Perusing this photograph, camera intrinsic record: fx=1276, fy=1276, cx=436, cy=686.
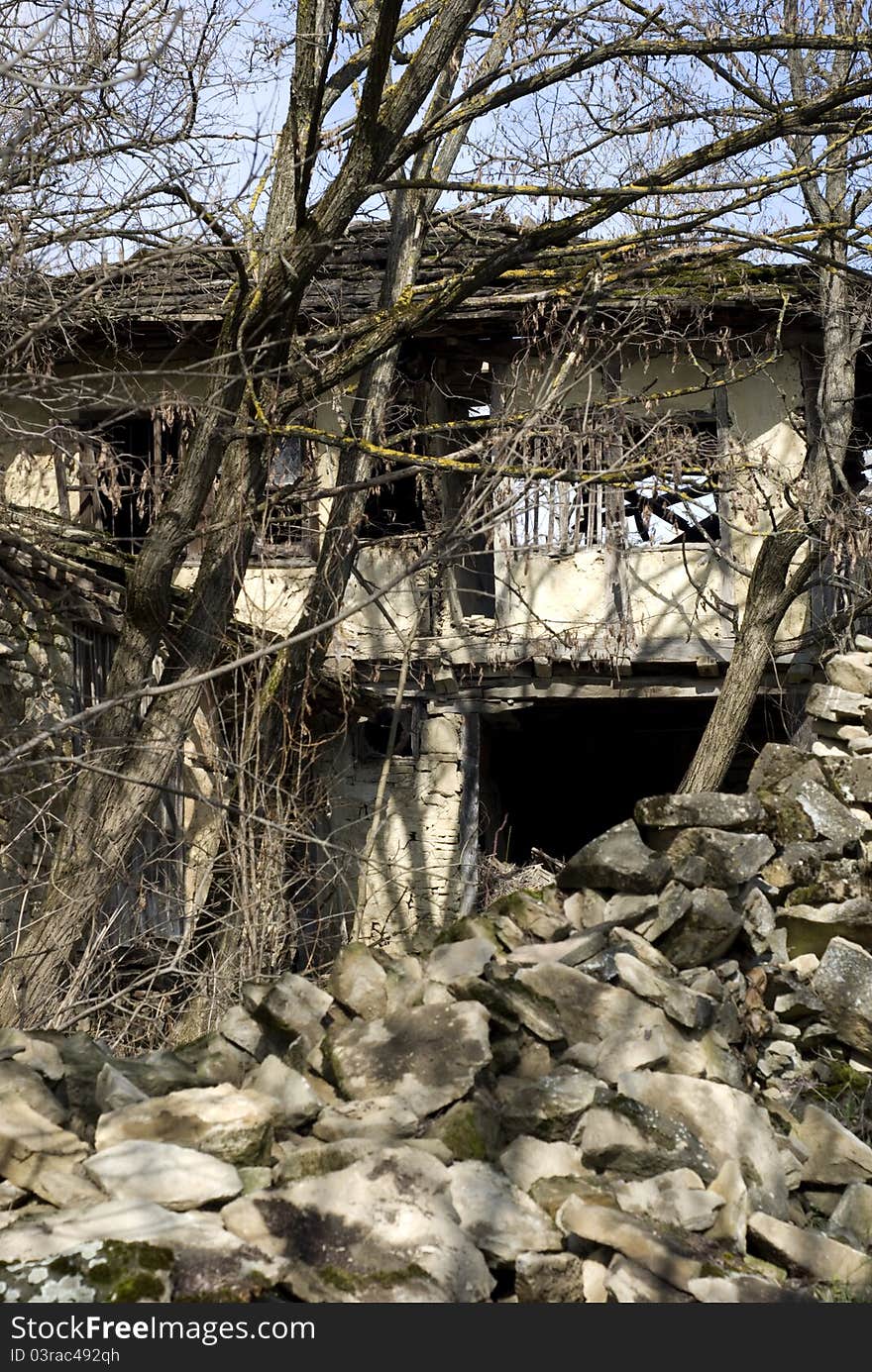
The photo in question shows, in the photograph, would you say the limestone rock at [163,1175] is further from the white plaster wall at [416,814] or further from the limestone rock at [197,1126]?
the white plaster wall at [416,814]

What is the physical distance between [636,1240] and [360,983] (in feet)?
4.23

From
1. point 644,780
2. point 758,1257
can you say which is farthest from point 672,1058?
point 644,780

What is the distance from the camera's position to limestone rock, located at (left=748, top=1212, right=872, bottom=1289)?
3416mm

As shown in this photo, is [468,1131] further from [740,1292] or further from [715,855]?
[715,855]

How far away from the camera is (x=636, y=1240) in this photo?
308 centimetres

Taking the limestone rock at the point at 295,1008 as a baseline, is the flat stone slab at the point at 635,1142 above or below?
below

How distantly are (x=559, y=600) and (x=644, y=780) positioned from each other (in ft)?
12.3

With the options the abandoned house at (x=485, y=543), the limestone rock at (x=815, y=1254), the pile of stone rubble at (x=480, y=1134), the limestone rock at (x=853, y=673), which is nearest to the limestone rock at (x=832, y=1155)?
the pile of stone rubble at (x=480, y=1134)

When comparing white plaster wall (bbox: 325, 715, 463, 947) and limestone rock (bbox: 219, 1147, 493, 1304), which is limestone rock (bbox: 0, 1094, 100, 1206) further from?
white plaster wall (bbox: 325, 715, 463, 947)

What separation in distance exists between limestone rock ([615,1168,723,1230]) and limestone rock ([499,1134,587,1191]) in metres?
0.16

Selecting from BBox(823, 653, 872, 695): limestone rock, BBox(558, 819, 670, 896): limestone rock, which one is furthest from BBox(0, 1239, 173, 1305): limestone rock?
BBox(823, 653, 872, 695): limestone rock

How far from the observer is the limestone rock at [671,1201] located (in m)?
3.33

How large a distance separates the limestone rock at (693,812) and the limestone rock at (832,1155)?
1368 mm

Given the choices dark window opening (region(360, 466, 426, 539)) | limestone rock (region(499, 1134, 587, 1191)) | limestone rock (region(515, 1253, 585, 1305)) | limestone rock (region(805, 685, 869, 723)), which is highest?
dark window opening (region(360, 466, 426, 539))
